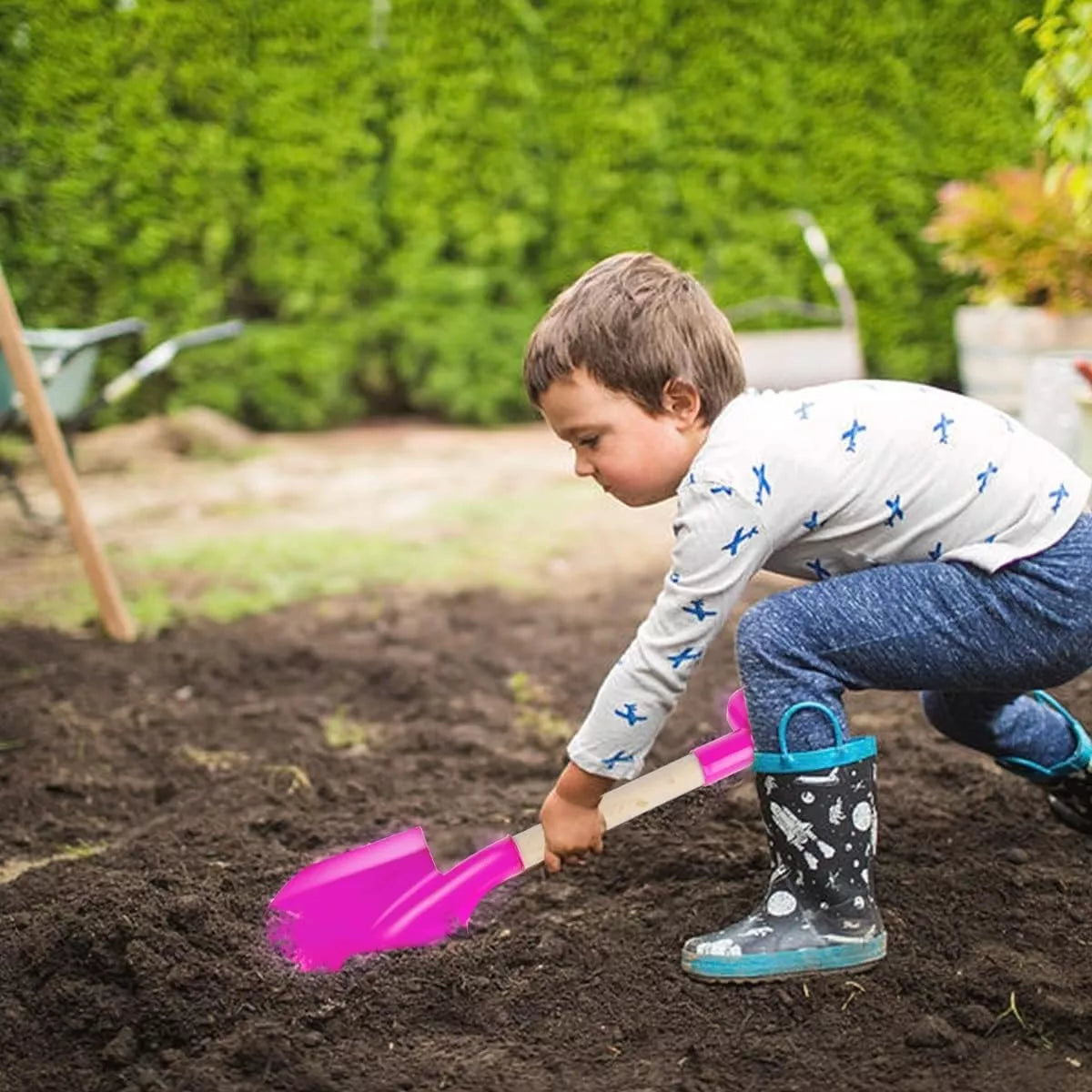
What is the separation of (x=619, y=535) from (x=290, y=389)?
3186mm

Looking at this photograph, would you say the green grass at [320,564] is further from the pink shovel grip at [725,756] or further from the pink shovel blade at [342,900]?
the pink shovel grip at [725,756]

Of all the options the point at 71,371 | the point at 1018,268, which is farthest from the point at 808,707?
the point at 71,371

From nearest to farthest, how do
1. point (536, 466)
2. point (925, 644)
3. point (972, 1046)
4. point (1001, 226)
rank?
point (972, 1046) → point (925, 644) → point (1001, 226) → point (536, 466)

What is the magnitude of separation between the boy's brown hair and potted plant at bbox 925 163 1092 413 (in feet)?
8.31

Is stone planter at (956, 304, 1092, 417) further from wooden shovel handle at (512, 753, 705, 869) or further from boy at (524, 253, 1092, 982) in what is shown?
wooden shovel handle at (512, 753, 705, 869)

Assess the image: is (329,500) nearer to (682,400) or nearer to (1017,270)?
(1017,270)

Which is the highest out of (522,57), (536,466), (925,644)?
(522,57)

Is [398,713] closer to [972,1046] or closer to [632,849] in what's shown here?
[632,849]

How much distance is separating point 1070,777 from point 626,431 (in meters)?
0.97

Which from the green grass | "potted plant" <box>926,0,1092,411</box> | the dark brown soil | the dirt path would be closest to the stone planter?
"potted plant" <box>926,0,1092,411</box>

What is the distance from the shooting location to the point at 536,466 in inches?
257

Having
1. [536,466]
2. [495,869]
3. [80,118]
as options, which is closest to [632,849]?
[495,869]

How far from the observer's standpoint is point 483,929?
210 cm

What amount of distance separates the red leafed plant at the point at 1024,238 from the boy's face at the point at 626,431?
2.85 m
